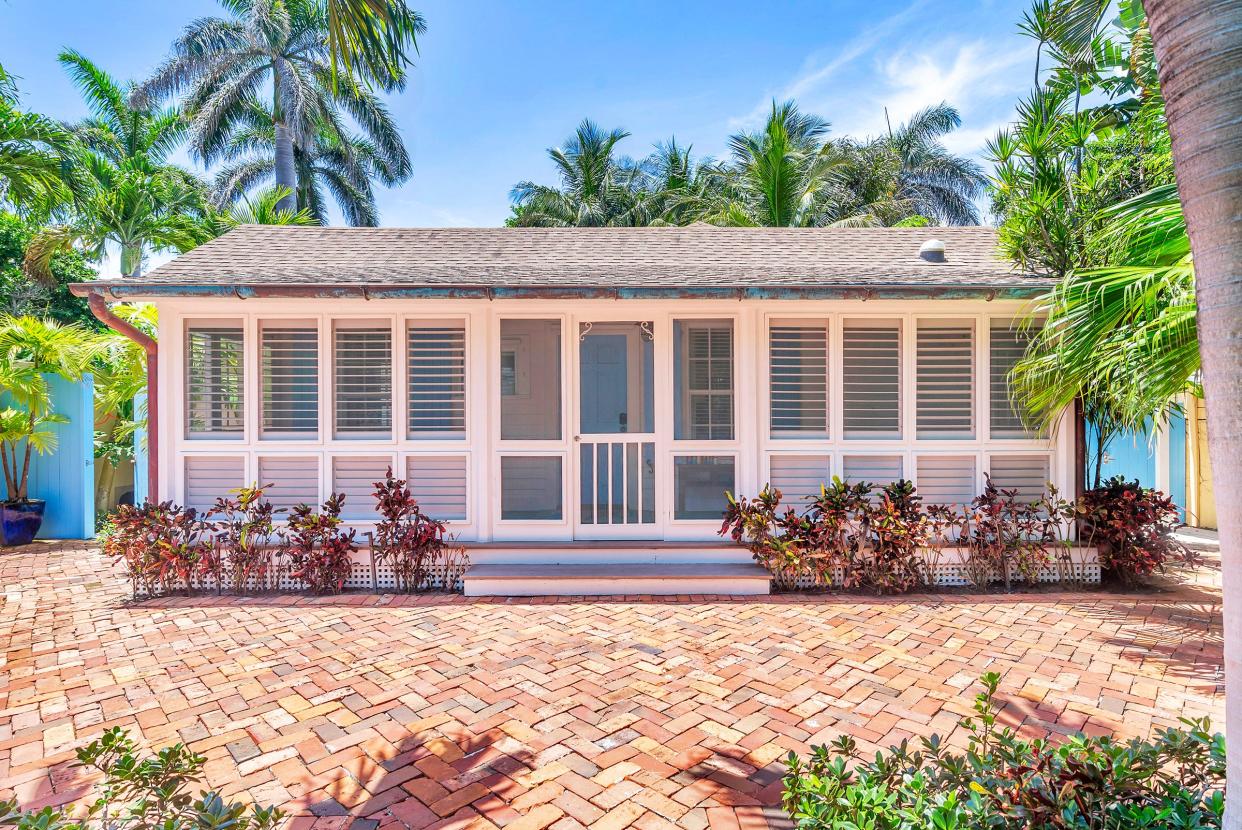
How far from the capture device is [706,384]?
20.8 feet

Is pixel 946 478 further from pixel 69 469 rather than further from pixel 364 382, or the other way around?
pixel 69 469

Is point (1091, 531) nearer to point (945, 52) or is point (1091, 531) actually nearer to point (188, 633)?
point (945, 52)

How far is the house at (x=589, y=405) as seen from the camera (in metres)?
6.16

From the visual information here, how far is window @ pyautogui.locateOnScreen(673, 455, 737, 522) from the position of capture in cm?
630

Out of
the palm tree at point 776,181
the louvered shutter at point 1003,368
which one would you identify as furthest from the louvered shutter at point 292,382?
the palm tree at point 776,181

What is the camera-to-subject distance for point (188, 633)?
189 inches

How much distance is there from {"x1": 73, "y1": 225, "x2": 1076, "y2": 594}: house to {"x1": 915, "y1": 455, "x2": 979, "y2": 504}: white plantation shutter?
21 mm

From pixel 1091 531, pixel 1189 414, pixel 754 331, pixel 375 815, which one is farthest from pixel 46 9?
pixel 1189 414

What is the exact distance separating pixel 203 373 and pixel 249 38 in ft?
64.7

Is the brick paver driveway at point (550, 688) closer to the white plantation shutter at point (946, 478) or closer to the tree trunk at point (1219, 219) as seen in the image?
the white plantation shutter at point (946, 478)

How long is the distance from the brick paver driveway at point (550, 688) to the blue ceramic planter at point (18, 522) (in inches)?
124

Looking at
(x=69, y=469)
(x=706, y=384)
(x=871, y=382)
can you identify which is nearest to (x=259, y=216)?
(x=69, y=469)

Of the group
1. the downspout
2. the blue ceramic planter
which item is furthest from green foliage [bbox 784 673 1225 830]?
the blue ceramic planter

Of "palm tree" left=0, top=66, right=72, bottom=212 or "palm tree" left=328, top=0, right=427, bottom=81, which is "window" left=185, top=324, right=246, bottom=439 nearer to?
"palm tree" left=328, top=0, right=427, bottom=81
